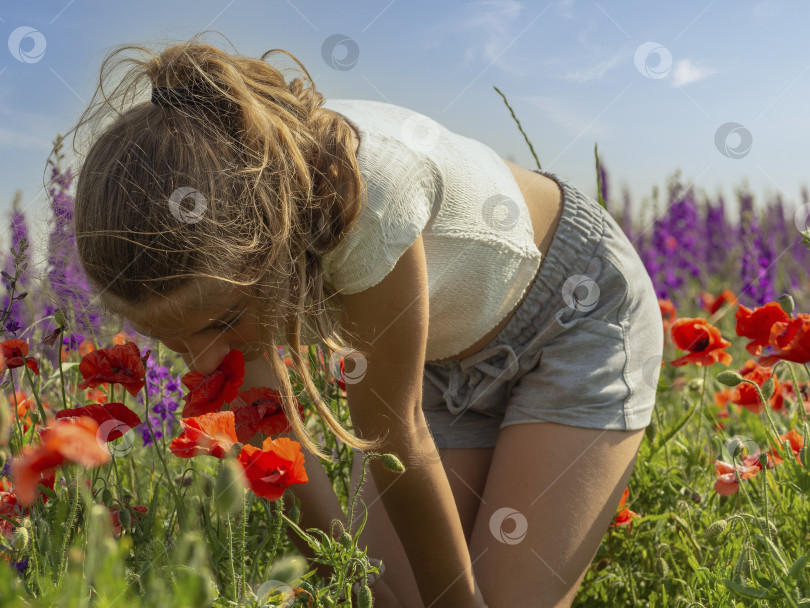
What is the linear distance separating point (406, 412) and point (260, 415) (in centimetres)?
29

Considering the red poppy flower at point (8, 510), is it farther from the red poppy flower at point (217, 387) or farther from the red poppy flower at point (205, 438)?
the red poppy flower at point (205, 438)

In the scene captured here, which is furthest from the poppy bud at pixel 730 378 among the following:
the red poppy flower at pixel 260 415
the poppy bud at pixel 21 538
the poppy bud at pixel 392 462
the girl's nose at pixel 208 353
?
the poppy bud at pixel 21 538

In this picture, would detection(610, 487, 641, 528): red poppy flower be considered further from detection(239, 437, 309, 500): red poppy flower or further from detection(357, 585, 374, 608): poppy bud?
detection(239, 437, 309, 500): red poppy flower

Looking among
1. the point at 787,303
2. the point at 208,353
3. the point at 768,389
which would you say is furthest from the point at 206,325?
the point at 787,303

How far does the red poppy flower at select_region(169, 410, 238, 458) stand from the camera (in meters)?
0.84

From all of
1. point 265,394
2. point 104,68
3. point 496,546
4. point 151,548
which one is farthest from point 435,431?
point 104,68

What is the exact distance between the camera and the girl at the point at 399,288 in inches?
44.0

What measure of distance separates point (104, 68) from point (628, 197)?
6558 mm

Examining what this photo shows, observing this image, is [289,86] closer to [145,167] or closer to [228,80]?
[228,80]

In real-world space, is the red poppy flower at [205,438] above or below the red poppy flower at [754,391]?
above

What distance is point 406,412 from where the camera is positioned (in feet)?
4.20

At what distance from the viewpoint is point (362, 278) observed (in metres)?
1.22

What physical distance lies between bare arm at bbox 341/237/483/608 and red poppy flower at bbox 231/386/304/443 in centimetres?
20

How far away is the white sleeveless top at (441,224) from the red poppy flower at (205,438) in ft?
1.36
